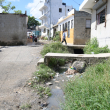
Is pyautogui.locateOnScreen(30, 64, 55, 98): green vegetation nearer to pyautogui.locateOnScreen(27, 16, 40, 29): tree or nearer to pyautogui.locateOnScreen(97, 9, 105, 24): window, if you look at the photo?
pyautogui.locateOnScreen(97, 9, 105, 24): window

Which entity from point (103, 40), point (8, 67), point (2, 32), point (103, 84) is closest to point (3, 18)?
point (2, 32)

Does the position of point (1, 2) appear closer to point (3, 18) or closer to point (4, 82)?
point (3, 18)

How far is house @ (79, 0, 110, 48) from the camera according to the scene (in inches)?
279

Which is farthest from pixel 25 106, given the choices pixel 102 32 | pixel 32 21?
pixel 32 21

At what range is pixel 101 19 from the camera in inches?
323

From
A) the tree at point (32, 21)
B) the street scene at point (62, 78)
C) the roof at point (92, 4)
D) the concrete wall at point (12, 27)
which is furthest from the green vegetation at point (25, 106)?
the tree at point (32, 21)

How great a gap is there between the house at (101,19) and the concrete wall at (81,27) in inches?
179

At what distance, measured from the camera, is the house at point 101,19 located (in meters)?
7.10

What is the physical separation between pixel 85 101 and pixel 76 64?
4086mm

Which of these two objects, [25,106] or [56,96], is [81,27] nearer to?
[56,96]

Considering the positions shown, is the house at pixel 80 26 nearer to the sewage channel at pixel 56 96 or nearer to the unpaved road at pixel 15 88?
the unpaved road at pixel 15 88

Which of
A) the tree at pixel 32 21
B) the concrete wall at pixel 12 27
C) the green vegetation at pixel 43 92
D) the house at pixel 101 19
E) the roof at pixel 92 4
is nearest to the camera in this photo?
the green vegetation at pixel 43 92

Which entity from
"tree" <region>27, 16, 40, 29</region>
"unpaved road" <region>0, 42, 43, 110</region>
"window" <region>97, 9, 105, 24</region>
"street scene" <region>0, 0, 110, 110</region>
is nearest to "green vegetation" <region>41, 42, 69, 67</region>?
"street scene" <region>0, 0, 110, 110</region>

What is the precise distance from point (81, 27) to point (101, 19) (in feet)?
19.5
